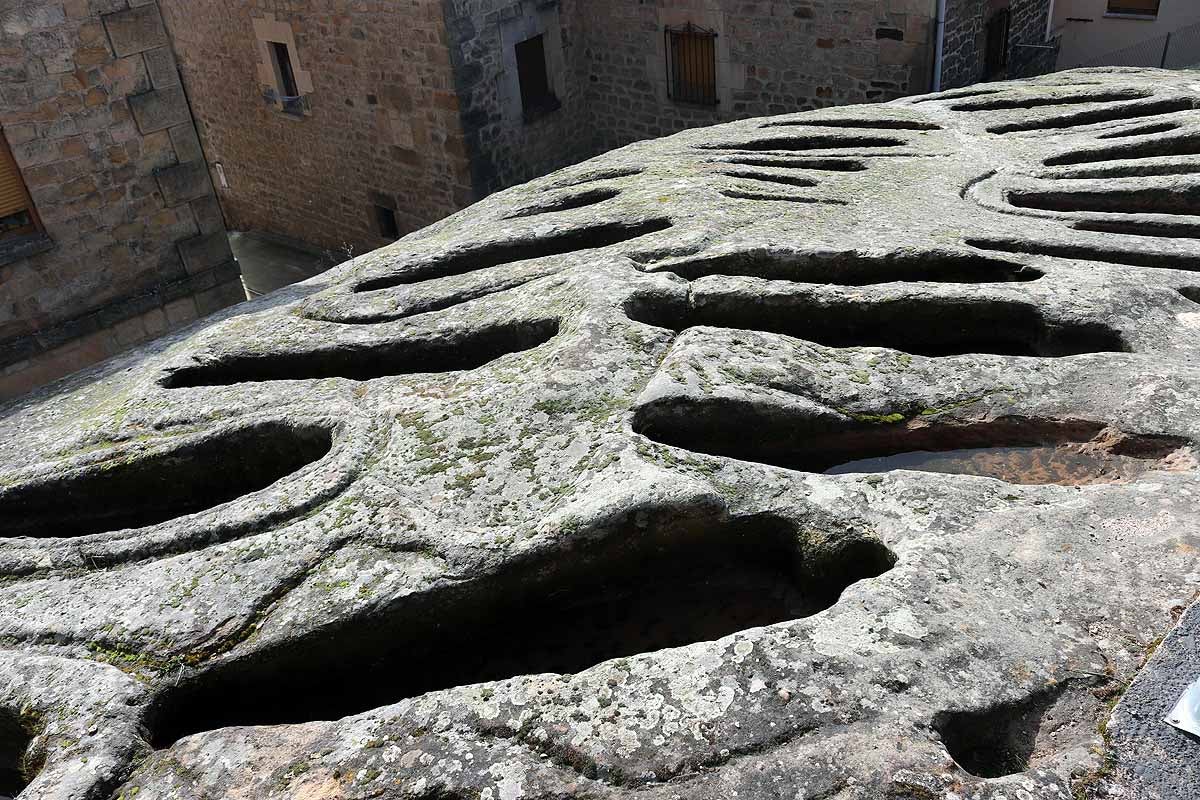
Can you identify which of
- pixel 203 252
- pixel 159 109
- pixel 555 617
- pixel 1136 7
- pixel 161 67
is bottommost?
pixel 203 252

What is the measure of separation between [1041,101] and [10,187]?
7559 mm

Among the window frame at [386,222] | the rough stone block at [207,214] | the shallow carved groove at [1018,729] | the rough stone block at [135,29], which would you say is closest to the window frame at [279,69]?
the window frame at [386,222]

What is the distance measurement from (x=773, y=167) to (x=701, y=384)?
2771 mm

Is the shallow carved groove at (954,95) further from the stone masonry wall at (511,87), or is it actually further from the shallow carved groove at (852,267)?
the stone masonry wall at (511,87)

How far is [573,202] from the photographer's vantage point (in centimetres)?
496

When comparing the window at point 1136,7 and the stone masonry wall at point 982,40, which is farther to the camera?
the window at point 1136,7

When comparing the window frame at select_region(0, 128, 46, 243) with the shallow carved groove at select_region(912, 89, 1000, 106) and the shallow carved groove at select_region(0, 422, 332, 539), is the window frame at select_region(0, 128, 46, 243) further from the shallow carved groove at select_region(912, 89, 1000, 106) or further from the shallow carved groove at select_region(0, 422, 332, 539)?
the shallow carved groove at select_region(912, 89, 1000, 106)

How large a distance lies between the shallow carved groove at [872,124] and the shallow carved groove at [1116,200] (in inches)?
53.0

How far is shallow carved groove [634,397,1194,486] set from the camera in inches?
103

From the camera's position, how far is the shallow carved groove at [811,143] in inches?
216

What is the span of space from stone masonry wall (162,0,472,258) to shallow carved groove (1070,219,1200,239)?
9608mm

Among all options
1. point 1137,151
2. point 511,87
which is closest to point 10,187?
point 511,87

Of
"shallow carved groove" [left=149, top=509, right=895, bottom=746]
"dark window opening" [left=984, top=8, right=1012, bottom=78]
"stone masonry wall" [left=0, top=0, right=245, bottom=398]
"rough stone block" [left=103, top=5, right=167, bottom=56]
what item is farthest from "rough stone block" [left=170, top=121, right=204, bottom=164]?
"dark window opening" [left=984, top=8, right=1012, bottom=78]

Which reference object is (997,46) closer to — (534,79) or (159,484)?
(534,79)
